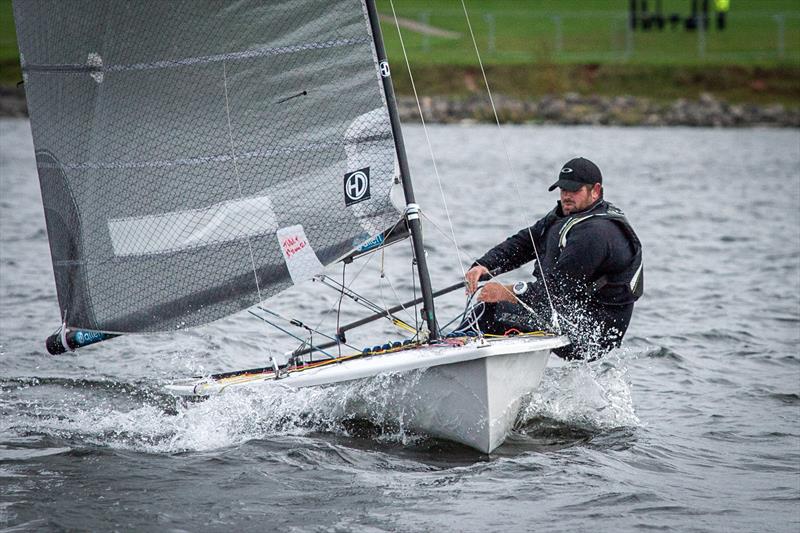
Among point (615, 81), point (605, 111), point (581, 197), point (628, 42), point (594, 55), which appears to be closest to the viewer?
point (581, 197)

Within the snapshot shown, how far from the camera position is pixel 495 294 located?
7.07 meters

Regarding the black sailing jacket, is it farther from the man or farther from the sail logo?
the sail logo

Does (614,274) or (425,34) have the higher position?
(425,34)

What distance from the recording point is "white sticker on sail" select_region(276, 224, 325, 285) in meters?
6.96

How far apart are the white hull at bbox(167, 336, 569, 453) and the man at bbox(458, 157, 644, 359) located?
32 centimetres

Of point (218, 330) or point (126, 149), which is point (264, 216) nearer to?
point (126, 149)

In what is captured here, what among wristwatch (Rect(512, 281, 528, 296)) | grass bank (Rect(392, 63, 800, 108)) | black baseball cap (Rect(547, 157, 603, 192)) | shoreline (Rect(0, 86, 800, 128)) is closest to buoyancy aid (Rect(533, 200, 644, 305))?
black baseball cap (Rect(547, 157, 603, 192))

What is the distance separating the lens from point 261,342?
966 cm

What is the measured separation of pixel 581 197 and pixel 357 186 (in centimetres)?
144

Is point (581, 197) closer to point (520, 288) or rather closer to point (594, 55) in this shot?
point (520, 288)

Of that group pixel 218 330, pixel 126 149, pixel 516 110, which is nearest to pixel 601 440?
pixel 126 149

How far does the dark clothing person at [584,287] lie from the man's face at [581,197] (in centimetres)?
4

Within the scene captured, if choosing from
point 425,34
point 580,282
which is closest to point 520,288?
point 580,282

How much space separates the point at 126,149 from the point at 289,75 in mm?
1124
